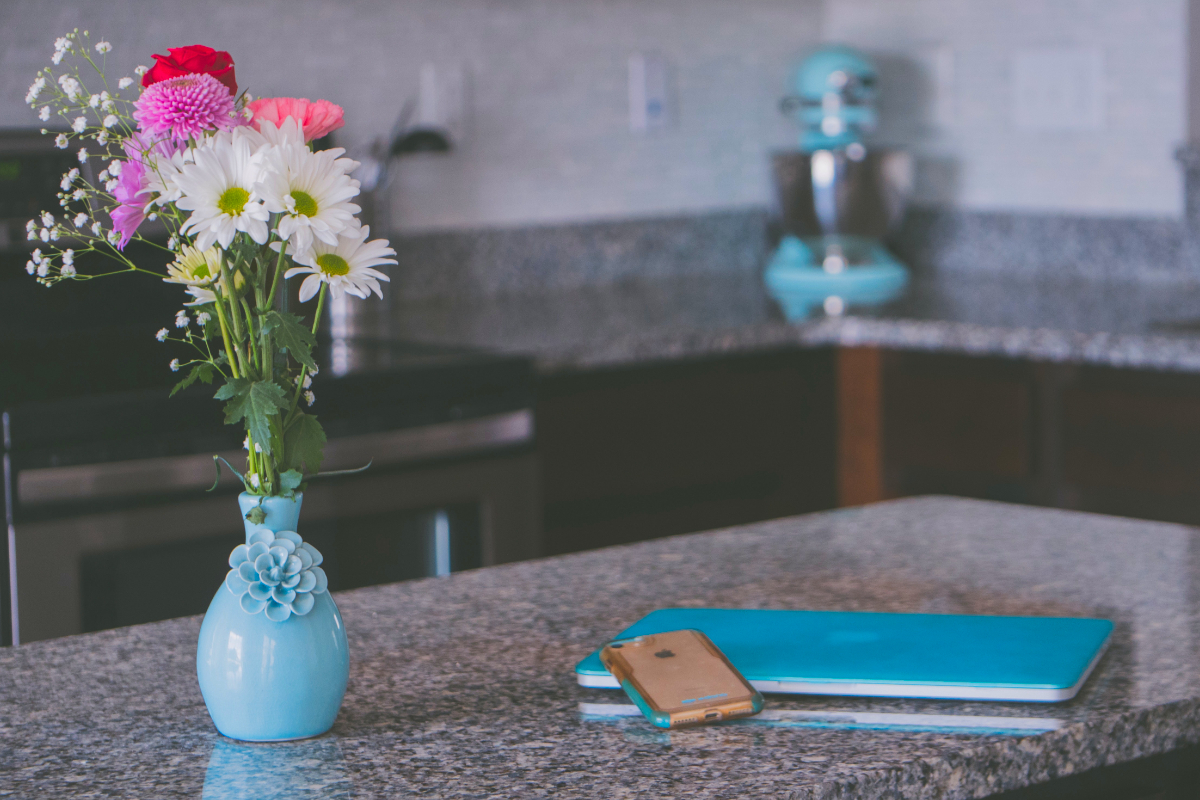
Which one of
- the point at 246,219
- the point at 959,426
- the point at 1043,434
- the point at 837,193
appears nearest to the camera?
the point at 246,219

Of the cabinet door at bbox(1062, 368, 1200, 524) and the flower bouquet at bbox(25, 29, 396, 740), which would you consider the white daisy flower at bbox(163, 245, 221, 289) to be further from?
the cabinet door at bbox(1062, 368, 1200, 524)

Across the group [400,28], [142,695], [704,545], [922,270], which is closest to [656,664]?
[142,695]

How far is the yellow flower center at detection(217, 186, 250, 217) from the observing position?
0.80m

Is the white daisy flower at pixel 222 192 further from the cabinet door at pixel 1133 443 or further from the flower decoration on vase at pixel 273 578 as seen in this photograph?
the cabinet door at pixel 1133 443

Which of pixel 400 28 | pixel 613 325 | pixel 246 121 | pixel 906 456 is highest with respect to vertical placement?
pixel 400 28

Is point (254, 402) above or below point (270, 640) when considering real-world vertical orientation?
above

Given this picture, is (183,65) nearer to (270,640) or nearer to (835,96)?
(270,640)

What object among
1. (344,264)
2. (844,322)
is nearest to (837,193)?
(844,322)

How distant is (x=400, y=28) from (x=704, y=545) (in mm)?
1881

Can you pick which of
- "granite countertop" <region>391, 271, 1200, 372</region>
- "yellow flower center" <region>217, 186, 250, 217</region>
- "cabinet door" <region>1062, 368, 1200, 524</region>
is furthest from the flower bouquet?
Answer: "cabinet door" <region>1062, 368, 1200, 524</region>

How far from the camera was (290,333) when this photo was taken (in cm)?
83

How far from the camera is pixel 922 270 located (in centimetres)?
349

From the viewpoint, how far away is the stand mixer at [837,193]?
122 inches

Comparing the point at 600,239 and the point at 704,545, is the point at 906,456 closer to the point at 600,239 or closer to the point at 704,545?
the point at 600,239
